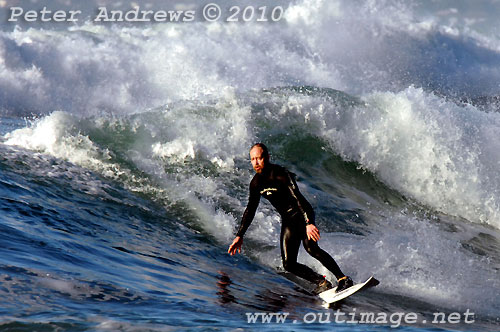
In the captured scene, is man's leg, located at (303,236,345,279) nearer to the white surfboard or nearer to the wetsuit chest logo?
the white surfboard

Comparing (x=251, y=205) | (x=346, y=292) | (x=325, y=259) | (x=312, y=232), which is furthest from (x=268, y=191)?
(x=346, y=292)

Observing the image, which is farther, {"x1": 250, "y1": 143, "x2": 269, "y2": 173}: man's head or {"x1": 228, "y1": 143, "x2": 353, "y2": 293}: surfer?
{"x1": 228, "y1": 143, "x2": 353, "y2": 293}: surfer

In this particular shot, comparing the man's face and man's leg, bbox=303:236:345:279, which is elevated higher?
the man's face

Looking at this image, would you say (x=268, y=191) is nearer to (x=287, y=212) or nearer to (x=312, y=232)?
(x=287, y=212)

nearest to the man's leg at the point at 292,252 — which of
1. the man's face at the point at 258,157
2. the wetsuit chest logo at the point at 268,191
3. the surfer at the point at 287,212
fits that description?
the surfer at the point at 287,212

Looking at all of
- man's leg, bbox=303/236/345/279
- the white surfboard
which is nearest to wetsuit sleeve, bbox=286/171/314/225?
man's leg, bbox=303/236/345/279

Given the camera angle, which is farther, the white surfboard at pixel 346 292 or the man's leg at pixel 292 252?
the man's leg at pixel 292 252

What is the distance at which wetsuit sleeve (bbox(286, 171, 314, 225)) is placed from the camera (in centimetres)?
701

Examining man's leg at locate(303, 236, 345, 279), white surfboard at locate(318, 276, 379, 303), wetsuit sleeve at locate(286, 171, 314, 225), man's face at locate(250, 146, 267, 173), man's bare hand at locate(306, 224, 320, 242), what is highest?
man's face at locate(250, 146, 267, 173)

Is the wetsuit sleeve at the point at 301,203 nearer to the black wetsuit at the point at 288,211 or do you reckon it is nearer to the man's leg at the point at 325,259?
the black wetsuit at the point at 288,211

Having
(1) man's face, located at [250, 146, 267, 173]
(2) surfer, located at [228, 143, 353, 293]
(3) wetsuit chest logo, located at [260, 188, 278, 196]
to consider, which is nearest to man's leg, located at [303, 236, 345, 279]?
(2) surfer, located at [228, 143, 353, 293]

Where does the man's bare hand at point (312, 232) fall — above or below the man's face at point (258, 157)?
below

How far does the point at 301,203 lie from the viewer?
7.12 meters

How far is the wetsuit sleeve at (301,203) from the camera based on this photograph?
701cm
